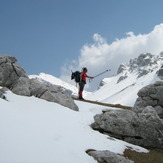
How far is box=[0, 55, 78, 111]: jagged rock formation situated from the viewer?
74.9 feet

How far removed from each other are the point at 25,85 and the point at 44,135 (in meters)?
10.8

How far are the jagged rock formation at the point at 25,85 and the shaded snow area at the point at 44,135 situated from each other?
1.79 m

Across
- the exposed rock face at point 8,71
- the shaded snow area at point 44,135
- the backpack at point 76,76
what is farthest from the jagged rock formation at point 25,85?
the backpack at point 76,76

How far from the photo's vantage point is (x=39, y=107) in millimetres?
19734

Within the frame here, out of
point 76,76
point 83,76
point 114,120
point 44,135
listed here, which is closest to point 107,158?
point 44,135

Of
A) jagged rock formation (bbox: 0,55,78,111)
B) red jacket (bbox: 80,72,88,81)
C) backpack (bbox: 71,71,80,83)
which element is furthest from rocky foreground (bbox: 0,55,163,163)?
red jacket (bbox: 80,72,88,81)

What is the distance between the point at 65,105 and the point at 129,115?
24.2 feet

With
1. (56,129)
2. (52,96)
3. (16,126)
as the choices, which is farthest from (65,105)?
(16,126)

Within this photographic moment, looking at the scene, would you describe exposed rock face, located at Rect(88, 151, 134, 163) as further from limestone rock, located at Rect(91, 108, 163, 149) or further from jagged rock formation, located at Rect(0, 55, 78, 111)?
jagged rock formation, located at Rect(0, 55, 78, 111)

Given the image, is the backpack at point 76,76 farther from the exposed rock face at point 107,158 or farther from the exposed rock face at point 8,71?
the exposed rock face at point 107,158

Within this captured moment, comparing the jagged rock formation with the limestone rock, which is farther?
the jagged rock formation

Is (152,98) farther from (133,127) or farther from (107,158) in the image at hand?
(107,158)

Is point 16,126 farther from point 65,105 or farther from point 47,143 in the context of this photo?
point 65,105

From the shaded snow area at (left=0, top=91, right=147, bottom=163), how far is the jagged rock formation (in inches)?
70.3
